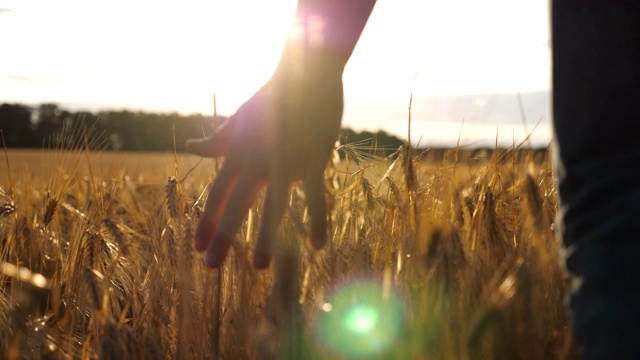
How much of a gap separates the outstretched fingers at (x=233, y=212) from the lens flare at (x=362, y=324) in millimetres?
210

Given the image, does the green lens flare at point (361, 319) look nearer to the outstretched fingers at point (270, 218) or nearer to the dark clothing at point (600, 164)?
the outstretched fingers at point (270, 218)

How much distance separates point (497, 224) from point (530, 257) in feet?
1.19

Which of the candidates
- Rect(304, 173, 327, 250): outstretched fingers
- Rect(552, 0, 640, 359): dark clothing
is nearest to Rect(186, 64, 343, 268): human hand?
Rect(304, 173, 327, 250): outstretched fingers

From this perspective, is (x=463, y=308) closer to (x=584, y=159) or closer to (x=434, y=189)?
(x=584, y=159)

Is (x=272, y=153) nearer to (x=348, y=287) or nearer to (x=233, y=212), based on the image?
(x=233, y=212)

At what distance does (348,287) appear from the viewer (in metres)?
1.47

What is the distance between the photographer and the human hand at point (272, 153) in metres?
1.05

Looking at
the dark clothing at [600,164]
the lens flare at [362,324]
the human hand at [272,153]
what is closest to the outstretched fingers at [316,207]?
the human hand at [272,153]

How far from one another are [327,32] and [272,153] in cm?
24

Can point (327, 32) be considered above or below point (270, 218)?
above

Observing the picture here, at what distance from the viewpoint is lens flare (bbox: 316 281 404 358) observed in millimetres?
1182

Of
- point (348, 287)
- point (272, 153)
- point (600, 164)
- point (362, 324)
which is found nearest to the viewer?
point (600, 164)

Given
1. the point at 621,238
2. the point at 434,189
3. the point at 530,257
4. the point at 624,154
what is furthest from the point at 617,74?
the point at 434,189

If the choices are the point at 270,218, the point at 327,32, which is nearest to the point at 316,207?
the point at 270,218
